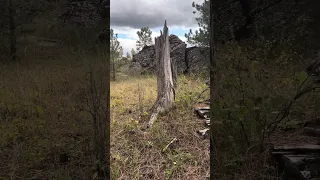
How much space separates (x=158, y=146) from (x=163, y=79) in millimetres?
1479

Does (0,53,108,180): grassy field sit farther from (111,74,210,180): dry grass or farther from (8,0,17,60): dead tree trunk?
(111,74,210,180): dry grass

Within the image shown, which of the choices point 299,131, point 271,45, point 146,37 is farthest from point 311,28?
point 146,37

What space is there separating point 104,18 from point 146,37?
13.1m

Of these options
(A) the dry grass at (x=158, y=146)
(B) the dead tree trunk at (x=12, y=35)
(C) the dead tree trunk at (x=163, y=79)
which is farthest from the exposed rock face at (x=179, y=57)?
(B) the dead tree trunk at (x=12, y=35)

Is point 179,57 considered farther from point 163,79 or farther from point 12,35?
point 12,35

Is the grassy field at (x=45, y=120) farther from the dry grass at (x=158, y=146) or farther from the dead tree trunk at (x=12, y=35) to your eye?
the dry grass at (x=158, y=146)

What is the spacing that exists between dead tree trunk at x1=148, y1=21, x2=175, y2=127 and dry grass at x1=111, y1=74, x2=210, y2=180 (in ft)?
0.45

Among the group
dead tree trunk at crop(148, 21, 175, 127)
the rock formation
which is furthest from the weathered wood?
dead tree trunk at crop(148, 21, 175, 127)

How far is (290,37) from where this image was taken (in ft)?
6.97

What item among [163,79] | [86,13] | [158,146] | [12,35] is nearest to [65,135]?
[158,146]

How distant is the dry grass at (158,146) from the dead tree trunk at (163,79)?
0.14m

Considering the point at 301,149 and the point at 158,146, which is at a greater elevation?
the point at 301,149

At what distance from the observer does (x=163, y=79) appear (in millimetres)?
3836

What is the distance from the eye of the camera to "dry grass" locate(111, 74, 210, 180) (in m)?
2.15
